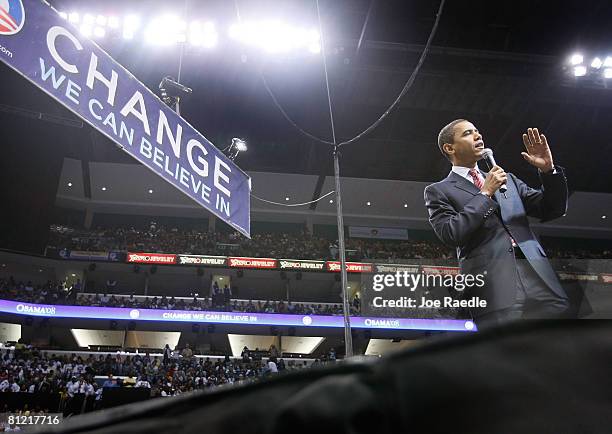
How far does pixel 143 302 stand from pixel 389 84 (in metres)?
15.6

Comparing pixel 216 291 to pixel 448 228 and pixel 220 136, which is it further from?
pixel 448 228

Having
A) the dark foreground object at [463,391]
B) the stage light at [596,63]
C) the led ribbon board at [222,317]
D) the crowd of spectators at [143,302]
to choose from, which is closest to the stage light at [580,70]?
the stage light at [596,63]

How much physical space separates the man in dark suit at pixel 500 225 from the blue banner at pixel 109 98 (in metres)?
1.92

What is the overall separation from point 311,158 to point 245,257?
6.64 m

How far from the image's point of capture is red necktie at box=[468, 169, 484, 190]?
8.34ft

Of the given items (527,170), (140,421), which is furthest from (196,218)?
(140,421)

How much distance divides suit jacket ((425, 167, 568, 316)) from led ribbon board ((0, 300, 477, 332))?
21.6 metres

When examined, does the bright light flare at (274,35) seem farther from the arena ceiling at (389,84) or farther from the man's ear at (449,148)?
the man's ear at (449,148)

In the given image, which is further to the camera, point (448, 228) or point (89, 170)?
point (89, 170)

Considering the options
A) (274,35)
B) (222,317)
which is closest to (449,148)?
(274,35)

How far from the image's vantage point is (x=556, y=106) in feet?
76.7

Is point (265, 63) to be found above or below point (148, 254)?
above

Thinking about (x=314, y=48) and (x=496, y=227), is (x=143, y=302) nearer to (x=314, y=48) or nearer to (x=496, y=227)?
(x=314, y=48)

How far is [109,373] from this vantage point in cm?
1797
